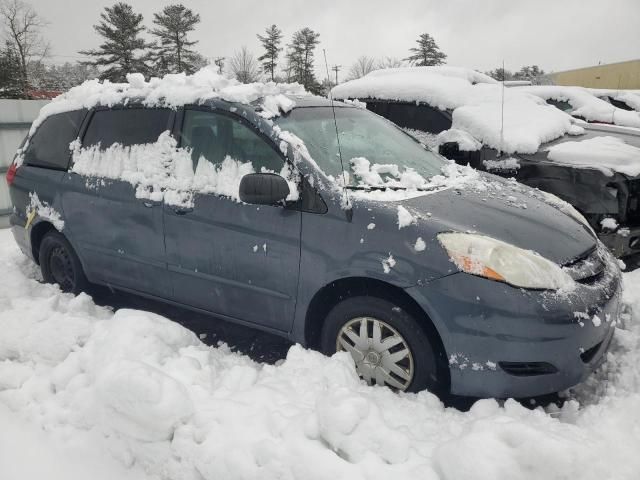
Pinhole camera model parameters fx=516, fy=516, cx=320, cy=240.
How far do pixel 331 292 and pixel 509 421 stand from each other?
1133mm

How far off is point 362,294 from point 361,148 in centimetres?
109

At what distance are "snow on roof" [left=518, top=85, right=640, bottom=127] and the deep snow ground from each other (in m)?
7.07

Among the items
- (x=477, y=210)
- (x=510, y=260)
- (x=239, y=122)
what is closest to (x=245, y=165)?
(x=239, y=122)

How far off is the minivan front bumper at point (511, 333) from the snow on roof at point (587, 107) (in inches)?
287

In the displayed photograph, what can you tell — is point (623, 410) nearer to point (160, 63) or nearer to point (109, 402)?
point (109, 402)

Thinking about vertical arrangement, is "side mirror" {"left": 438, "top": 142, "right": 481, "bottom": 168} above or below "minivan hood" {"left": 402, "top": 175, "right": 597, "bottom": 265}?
above

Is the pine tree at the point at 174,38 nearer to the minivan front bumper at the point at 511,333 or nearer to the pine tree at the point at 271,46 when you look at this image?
the pine tree at the point at 271,46

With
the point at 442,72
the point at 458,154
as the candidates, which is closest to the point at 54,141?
the point at 458,154

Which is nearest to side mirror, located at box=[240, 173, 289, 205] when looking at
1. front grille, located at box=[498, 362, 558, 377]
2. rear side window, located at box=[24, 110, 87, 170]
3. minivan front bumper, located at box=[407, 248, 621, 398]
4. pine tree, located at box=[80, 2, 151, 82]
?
minivan front bumper, located at box=[407, 248, 621, 398]

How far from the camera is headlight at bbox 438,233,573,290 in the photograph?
2459 millimetres

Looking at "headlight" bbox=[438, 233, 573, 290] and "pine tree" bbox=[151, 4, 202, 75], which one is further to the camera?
"pine tree" bbox=[151, 4, 202, 75]

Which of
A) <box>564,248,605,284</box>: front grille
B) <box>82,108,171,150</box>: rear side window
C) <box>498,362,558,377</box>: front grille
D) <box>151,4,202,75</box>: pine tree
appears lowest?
<box>498,362,558,377</box>: front grille

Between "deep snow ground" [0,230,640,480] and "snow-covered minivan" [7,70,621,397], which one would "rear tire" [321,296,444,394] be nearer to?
"snow-covered minivan" [7,70,621,397]

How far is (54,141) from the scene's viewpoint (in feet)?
14.2
